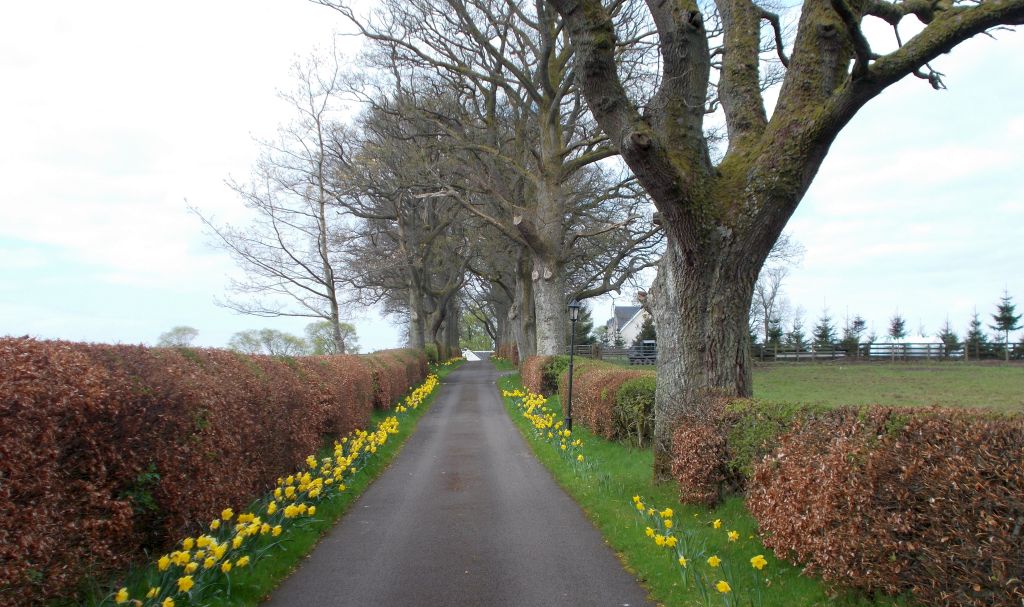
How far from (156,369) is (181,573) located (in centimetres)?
154

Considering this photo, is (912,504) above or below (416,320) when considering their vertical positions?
below

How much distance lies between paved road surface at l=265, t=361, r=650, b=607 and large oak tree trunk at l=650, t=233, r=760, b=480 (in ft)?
6.35

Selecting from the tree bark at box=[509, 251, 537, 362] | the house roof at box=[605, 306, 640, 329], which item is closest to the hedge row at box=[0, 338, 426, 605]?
the tree bark at box=[509, 251, 537, 362]

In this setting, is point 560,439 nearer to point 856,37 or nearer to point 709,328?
point 709,328

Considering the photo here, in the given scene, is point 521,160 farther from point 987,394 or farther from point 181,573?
point 181,573

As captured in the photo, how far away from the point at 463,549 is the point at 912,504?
12.9ft

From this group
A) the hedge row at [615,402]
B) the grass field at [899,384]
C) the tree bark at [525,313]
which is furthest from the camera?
the tree bark at [525,313]

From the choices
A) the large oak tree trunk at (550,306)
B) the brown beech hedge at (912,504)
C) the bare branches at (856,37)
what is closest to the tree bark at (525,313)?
the large oak tree trunk at (550,306)

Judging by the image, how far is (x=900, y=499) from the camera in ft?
12.9

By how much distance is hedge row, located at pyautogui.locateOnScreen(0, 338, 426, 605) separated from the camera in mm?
3477

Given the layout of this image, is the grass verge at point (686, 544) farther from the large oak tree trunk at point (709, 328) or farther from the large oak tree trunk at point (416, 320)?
the large oak tree trunk at point (416, 320)

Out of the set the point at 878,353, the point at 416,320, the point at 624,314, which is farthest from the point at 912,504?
the point at 624,314

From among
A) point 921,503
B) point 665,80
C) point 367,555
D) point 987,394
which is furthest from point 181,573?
point 987,394

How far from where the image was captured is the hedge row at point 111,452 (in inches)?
137
